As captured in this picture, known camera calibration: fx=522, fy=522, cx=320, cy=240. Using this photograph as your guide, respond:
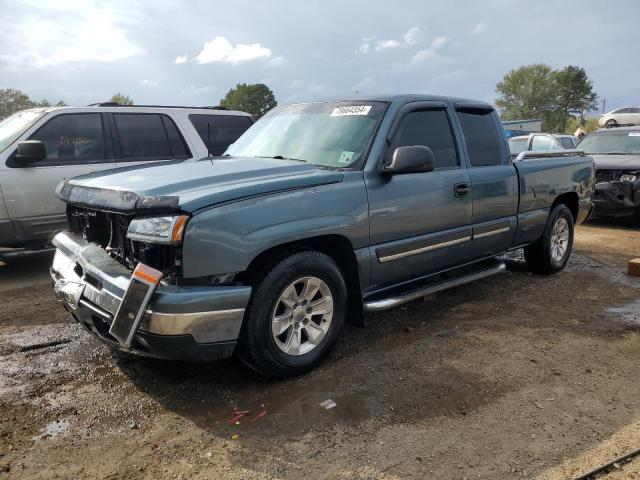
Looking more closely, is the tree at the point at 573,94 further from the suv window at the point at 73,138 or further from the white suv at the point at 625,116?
the suv window at the point at 73,138

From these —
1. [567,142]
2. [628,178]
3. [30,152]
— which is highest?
[30,152]

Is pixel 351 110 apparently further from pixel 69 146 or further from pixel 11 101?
pixel 11 101

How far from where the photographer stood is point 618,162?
9125mm

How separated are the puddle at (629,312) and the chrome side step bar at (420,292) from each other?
109cm

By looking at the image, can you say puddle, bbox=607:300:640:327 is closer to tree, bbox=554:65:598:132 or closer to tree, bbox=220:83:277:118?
tree, bbox=220:83:277:118

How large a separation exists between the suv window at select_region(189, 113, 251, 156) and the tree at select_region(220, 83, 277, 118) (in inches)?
2173

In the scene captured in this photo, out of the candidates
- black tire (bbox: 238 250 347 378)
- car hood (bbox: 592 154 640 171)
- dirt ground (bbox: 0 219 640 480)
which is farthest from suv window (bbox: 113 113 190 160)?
car hood (bbox: 592 154 640 171)

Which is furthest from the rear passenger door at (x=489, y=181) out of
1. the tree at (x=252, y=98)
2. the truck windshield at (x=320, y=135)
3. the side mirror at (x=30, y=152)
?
the tree at (x=252, y=98)

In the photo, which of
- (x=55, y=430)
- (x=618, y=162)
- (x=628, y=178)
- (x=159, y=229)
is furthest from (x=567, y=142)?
(x=55, y=430)

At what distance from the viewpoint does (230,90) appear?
2808 inches

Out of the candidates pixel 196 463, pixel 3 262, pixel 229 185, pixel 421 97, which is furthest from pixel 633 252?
pixel 3 262

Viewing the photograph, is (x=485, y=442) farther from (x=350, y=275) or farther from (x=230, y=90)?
(x=230, y=90)

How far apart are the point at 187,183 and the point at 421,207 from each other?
1.79 meters

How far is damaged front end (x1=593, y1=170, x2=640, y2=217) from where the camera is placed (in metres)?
8.77
